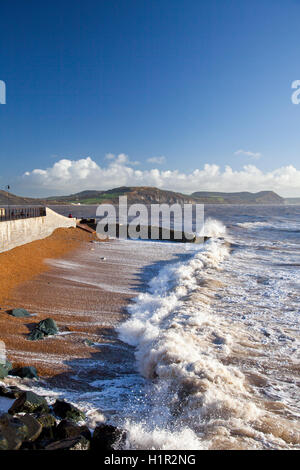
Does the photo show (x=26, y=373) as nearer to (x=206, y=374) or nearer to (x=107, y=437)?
(x=107, y=437)

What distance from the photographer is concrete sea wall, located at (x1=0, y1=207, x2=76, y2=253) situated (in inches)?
592

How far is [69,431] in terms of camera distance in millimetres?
3650

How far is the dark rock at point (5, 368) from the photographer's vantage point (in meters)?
5.12

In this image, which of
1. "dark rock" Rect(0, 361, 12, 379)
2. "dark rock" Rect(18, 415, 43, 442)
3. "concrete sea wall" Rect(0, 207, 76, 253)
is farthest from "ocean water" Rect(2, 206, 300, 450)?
"concrete sea wall" Rect(0, 207, 76, 253)

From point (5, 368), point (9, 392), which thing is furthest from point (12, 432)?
point (5, 368)

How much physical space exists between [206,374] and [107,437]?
7.62 ft

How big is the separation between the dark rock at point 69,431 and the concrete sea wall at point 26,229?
1255cm

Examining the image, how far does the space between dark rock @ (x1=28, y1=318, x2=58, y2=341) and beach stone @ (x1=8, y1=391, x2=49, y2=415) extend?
2.79 meters

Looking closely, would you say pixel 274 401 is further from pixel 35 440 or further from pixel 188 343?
pixel 35 440

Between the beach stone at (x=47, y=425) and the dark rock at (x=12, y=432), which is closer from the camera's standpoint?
the dark rock at (x=12, y=432)

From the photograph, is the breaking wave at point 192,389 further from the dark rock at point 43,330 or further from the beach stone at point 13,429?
the dark rock at point 43,330

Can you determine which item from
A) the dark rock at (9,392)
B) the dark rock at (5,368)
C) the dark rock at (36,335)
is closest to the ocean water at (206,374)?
the dark rock at (9,392)

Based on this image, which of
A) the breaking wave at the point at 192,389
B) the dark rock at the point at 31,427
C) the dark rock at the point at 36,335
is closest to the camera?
the dark rock at the point at 31,427

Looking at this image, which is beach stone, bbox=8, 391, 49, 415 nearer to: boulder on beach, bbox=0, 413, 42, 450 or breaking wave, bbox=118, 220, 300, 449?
boulder on beach, bbox=0, 413, 42, 450
